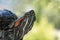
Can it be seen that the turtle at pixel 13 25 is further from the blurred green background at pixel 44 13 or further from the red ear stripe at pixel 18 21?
the blurred green background at pixel 44 13

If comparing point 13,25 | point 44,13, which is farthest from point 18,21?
point 44,13

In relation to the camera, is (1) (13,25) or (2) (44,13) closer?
(1) (13,25)

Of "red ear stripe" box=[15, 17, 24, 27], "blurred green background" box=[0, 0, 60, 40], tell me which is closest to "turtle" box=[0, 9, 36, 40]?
"red ear stripe" box=[15, 17, 24, 27]

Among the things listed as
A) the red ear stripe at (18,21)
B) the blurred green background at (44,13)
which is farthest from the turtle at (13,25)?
the blurred green background at (44,13)

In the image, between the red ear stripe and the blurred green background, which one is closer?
the red ear stripe

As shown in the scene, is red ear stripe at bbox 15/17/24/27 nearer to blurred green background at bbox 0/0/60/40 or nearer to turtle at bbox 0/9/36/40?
turtle at bbox 0/9/36/40

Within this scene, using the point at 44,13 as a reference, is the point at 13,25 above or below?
above

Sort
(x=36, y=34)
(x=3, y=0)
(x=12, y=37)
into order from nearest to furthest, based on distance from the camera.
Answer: (x=12, y=37)
(x=3, y=0)
(x=36, y=34)

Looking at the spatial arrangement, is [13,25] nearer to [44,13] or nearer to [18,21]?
[18,21]

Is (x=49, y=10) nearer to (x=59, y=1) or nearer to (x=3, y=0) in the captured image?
(x=59, y=1)

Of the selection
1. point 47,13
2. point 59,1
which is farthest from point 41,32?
point 59,1

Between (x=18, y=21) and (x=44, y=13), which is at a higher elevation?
(x=18, y=21)
